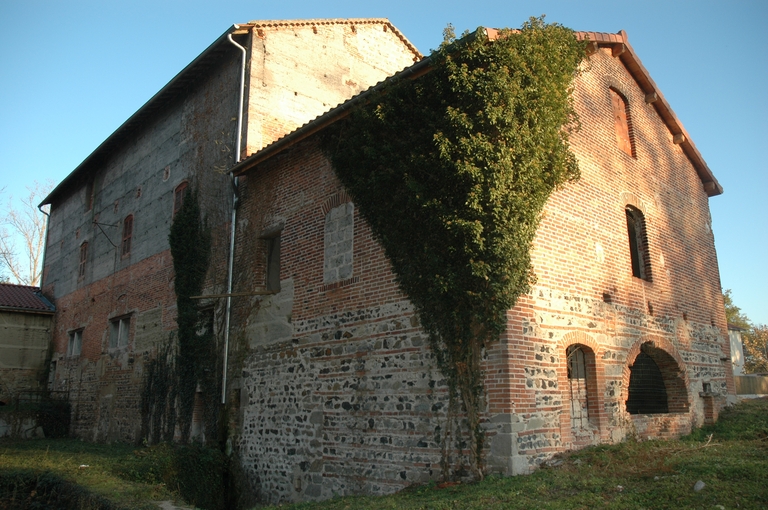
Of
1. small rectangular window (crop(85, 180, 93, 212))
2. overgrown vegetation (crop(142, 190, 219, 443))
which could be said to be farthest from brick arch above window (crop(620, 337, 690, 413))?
small rectangular window (crop(85, 180, 93, 212))

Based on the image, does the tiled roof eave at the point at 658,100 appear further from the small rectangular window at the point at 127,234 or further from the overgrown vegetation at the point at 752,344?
the overgrown vegetation at the point at 752,344

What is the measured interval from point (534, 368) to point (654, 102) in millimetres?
8131

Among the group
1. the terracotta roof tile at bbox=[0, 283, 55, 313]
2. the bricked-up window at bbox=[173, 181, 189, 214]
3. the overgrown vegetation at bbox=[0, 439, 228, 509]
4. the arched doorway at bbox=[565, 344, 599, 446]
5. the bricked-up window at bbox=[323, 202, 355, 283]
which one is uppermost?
the bricked-up window at bbox=[173, 181, 189, 214]

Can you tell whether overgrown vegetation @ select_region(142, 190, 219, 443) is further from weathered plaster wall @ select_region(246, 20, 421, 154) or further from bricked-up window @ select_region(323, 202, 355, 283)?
bricked-up window @ select_region(323, 202, 355, 283)

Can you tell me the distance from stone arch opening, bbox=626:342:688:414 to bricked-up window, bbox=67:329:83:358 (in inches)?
669

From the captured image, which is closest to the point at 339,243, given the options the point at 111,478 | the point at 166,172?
the point at 111,478

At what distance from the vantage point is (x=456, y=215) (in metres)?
8.35

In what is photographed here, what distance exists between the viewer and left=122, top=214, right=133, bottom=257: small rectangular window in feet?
58.8

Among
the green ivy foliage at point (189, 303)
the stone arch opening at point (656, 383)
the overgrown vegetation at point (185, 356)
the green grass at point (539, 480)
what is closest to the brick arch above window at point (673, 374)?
the stone arch opening at point (656, 383)

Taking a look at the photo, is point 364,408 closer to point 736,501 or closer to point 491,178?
point 491,178

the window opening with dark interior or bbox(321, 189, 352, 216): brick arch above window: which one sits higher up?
bbox(321, 189, 352, 216): brick arch above window

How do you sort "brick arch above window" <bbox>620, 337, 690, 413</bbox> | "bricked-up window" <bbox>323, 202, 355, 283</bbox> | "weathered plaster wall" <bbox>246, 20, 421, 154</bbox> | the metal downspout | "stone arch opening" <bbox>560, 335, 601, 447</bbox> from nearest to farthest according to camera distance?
"stone arch opening" <bbox>560, 335, 601, 447</bbox>, "bricked-up window" <bbox>323, 202, 355, 283</bbox>, "brick arch above window" <bbox>620, 337, 690, 413</bbox>, the metal downspout, "weathered plaster wall" <bbox>246, 20, 421, 154</bbox>

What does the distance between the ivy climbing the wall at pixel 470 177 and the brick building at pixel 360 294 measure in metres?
0.33

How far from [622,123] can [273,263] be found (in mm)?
7718
